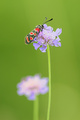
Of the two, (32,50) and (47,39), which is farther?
(32,50)

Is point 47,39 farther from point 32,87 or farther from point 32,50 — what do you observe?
point 32,50

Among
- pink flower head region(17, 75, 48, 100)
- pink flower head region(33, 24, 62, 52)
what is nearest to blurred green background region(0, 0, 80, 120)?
pink flower head region(33, 24, 62, 52)

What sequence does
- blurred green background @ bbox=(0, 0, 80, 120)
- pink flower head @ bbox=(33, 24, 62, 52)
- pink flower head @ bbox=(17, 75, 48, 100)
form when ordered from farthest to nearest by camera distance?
blurred green background @ bbox=(0, 0, 80, 120) < pink flower head @ bbox=(33, 24, 62, 52) < pink flower head @ bbox=(17, 75, 48, 100)

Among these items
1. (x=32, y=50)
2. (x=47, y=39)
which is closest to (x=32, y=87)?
(x=47, y=39)

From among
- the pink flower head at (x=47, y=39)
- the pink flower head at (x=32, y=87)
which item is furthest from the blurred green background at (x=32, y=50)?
the pink flower head at (x=32, y=87)

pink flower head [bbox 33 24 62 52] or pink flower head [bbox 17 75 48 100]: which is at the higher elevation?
pink flower head [bbox 33 24 62 52]

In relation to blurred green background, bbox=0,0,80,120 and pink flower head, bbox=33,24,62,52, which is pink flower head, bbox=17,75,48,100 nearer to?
pink flower head, bbox=33,24,62,52

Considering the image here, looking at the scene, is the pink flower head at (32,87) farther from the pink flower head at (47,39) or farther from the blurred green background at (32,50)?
the blurred green background at (32,50)
